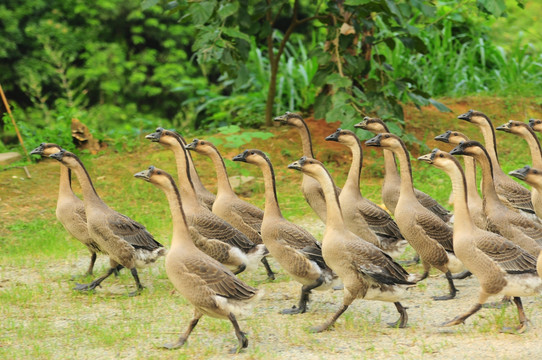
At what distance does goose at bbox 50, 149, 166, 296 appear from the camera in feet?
25.8

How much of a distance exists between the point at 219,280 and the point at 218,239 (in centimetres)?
178

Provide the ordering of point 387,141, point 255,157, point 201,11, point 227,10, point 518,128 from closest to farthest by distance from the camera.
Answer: point 255,157
point 387,141
point 518,128
point 201,11
point 227,10

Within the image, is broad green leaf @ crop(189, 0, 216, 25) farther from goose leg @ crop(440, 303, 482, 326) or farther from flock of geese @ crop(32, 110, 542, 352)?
goose leg @ crop(440, 303, 482, 326)

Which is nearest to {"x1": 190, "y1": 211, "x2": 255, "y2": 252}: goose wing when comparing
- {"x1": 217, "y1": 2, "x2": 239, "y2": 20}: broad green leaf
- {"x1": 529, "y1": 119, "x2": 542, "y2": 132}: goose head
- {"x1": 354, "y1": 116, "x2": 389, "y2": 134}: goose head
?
{"x1": 354, "y1": 116, "x2": 389, "y2": 134}: goose head

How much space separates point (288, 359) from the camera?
19.2 feet

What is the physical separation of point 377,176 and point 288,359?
23.8 feet

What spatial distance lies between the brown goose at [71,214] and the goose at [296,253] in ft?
7.21

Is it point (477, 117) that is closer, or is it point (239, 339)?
point (239, 339)

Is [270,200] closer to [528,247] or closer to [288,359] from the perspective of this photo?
[288,359]

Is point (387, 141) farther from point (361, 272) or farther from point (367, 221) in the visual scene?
point (361, 272)

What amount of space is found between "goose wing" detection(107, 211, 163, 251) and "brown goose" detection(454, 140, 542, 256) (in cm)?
348

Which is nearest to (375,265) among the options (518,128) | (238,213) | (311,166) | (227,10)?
(311,166)

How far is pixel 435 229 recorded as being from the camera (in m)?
7.62

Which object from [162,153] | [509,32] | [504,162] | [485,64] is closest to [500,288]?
[504,162]
